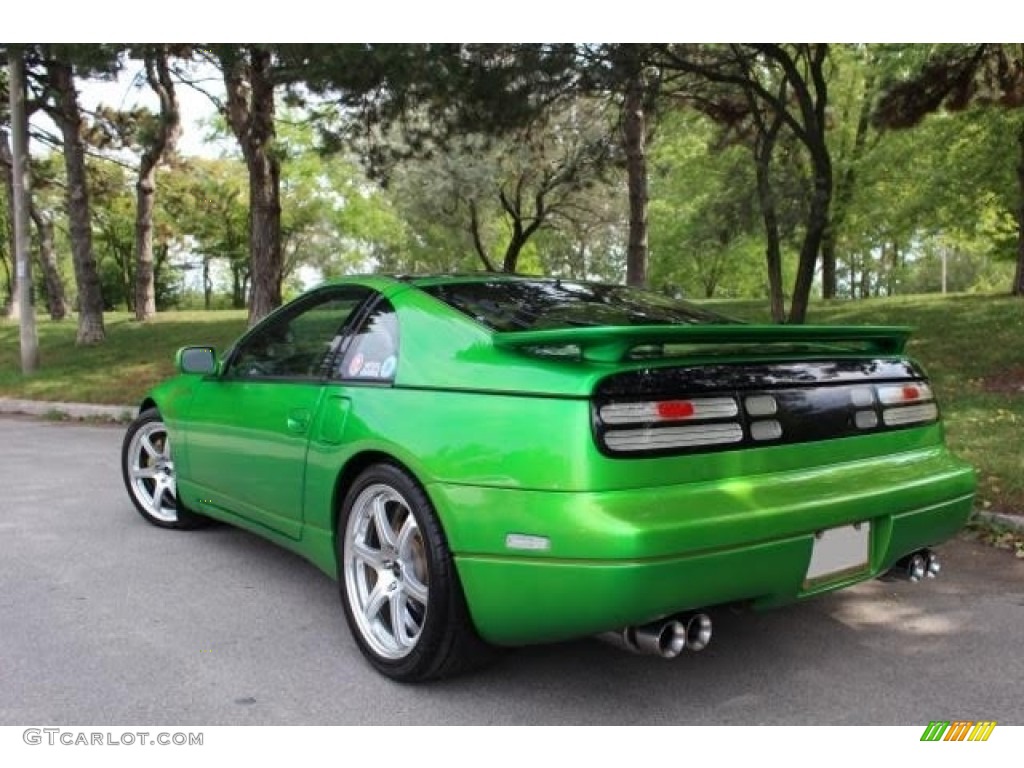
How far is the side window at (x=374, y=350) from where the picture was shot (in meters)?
3.26

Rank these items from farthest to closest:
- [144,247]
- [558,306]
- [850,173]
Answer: [144,247]
[850,173]
[558,306]

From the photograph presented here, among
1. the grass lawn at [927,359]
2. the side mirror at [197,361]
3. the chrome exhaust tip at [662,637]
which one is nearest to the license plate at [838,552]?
the chrome exhaust tip at [662,637]

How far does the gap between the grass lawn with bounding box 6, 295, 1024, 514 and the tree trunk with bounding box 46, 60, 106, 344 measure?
582 millimetres

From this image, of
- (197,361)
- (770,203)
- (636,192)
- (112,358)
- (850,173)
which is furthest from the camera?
(850,173)

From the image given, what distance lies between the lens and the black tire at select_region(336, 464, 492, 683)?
110 inches

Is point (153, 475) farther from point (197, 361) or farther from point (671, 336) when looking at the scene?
point (671, 336)

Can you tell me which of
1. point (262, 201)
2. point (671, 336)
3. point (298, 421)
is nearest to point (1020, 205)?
point (262, 201)

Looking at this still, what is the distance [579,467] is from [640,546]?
0.91 ft

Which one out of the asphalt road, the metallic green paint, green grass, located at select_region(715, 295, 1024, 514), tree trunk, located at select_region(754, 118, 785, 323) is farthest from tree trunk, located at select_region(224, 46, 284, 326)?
the metallic green paint

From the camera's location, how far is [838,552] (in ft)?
9.33

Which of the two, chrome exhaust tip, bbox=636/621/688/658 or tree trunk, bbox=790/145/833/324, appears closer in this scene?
chrome exhaust tip, bbox=636/621/688/658

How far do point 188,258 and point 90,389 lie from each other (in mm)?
45600

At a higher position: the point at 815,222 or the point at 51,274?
the point at 51,274

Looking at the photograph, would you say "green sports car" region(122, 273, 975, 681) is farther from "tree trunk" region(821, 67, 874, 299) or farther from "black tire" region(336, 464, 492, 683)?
"tree trunk" region(821, 67, 874, 299)
